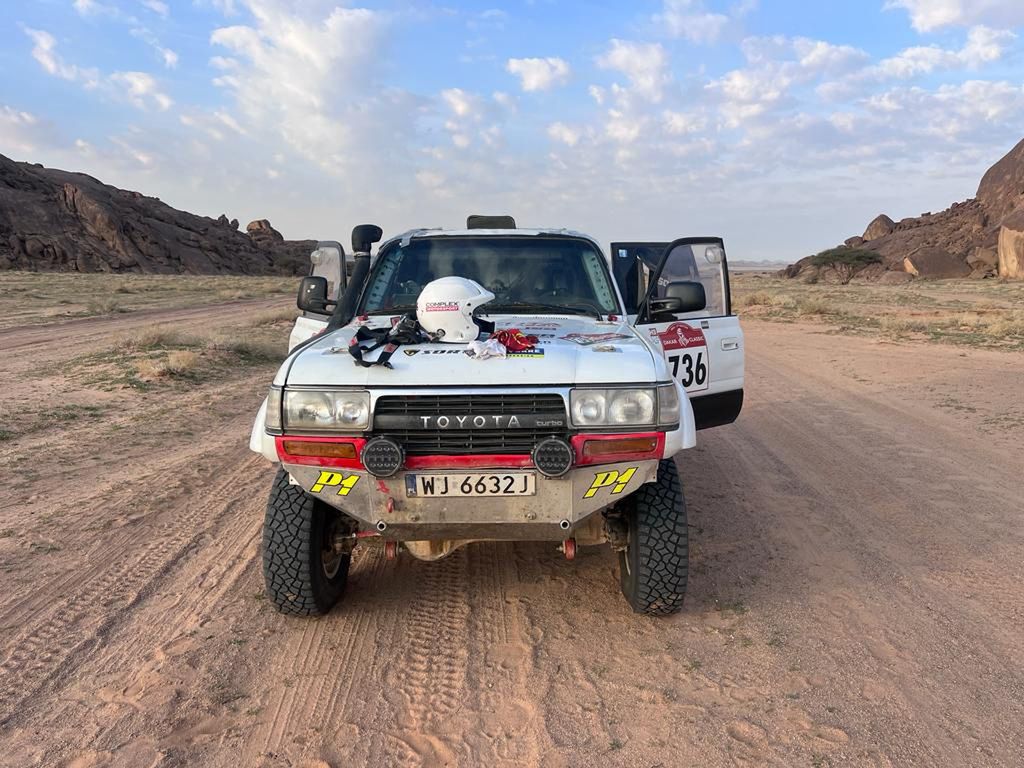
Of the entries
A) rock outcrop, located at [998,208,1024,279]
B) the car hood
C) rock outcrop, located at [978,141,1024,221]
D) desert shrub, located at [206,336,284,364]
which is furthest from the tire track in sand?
rock outcrop, located at [978,141,1024,221]

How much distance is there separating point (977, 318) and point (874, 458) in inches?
733

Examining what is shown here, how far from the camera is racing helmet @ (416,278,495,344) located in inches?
152

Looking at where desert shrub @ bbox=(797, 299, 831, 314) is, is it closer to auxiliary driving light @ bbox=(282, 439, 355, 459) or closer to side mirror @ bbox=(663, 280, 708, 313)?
side mirror @ bbox=(663, 280, 708, 313)

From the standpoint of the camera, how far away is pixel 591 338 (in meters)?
3.97

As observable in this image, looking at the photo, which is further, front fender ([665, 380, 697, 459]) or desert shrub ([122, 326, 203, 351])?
desert shrub ([122, 326, 203, 351])

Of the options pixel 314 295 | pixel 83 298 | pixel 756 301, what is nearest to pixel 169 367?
pixel 314 295

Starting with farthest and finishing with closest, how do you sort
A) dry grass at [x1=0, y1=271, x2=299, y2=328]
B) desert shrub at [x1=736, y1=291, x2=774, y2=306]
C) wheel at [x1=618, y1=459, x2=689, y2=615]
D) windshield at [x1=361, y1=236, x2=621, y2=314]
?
desert shrub at [x1=736, y1=291, x2=774, y2=306]
dry grass at [x1=0, y1=271, x2=299, y2=328]
windshield at [x1=361, y1=236, x2=621, y2=314]
wheel at [x1=618, y1=459, x2=689, y2=615]

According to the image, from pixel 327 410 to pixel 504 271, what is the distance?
208cm

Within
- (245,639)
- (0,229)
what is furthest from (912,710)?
(0,229)

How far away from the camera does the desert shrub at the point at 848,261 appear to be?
251 feet

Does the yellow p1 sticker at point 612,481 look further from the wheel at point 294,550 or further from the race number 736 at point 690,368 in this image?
the race number 736 at point 690,368

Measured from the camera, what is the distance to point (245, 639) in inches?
144

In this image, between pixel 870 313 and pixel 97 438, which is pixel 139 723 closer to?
pixel 97 438

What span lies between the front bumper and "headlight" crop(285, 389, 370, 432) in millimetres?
188
